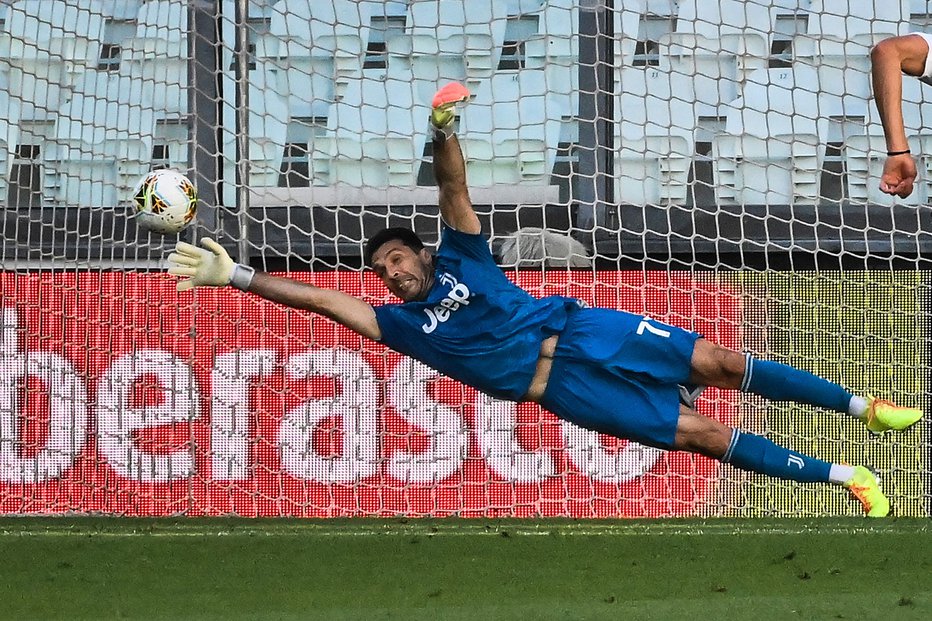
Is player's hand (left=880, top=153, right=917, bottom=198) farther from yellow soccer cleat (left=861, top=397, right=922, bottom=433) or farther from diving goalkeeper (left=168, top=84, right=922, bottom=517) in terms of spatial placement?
yellow soccer cleat (left=861, top=397, right=922, bottom=433)

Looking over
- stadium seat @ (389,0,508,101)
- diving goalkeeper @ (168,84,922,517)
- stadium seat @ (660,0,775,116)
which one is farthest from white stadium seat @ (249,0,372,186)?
diving goalkeeper @ (168,84,922,517)

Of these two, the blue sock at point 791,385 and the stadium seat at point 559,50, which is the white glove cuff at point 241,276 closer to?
the blue sock at point 791,385

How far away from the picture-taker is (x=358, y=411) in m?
7.18

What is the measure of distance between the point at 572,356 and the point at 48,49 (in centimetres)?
396

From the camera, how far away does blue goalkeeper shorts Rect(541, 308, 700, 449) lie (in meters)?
5.03

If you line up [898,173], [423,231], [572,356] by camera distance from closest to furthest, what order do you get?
1. [898,173]
2. [572,356]
3. [423,231]

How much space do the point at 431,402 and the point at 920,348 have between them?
105 inches

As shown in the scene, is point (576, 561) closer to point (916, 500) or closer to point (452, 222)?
point (452, 222)

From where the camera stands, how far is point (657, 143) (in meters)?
7.40

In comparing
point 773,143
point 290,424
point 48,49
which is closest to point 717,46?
point 773,143

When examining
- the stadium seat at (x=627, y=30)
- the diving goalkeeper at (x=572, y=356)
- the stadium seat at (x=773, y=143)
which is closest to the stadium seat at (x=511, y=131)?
the stadium seat at (x=627, y=30)

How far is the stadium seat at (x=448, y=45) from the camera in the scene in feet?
24.4

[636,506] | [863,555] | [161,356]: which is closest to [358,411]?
[161,356]

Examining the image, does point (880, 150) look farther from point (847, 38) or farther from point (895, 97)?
point (895, 97)
